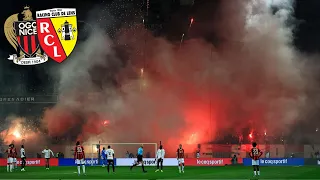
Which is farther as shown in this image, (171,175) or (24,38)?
(24,38)

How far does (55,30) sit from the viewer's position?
202ft

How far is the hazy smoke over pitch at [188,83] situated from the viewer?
80875 millimetres

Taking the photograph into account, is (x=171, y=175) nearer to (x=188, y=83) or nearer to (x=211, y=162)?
(x=211, y=162)

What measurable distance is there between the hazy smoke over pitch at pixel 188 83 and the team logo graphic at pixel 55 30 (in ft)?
48.7

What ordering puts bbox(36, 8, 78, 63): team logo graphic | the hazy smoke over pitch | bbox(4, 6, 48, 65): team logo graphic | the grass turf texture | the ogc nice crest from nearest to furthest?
1. the grass turf texture
2. bbox(36, 8, 78, 63): team logo graphic
3. the ogc nice crest
4. bbox(4, 6, 48, 65): team logo graphic
5. the hazy smoke over pitch

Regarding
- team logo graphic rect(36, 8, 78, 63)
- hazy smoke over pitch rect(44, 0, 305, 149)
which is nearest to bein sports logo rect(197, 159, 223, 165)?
team logo graphic rect(36, 8, 78, 63)

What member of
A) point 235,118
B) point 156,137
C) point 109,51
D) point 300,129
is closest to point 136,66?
point 109,51

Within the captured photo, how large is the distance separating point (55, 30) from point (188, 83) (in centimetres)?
2959

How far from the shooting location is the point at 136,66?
275ft

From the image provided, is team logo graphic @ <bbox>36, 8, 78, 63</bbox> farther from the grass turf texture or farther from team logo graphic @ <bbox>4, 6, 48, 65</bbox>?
the grass turf texture

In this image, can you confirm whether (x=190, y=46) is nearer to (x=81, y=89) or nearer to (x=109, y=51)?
(x=109, y=51)

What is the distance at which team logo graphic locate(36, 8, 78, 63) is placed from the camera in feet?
204

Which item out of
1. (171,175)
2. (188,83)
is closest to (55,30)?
(188,83)

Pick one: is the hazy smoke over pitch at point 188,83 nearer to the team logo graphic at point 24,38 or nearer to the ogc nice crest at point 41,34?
the team logo graphic at point 24,38
